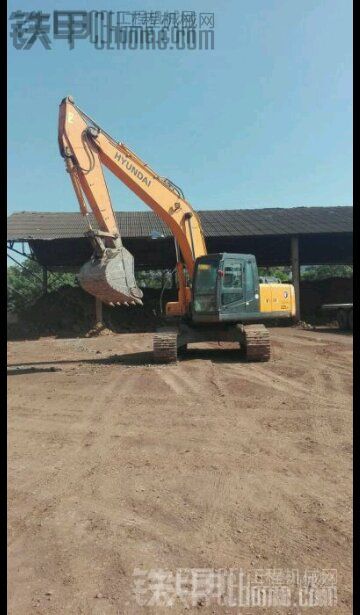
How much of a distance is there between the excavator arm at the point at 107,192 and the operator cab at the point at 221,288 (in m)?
1.00

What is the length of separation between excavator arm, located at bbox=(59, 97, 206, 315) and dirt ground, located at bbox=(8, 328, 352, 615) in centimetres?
320

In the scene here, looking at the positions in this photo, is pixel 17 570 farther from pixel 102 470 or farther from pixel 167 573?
pixel 102 470

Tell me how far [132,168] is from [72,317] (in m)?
14.0

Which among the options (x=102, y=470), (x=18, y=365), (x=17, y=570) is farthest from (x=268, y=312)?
(x=17, y=570)

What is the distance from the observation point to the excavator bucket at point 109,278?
31.9ft

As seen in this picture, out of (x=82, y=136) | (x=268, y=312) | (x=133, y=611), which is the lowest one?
(x=133, y=611)

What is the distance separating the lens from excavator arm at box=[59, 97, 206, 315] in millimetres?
10266

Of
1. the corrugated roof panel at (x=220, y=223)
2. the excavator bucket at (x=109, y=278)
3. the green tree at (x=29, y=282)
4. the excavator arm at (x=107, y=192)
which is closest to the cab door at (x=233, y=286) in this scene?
the excavator arm at (x=107, y=192)

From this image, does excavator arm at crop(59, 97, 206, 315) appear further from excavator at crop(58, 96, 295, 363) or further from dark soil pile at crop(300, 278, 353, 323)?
dark soil pile at crop(300, 278, 353, 323)

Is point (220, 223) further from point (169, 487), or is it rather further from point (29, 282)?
point (29, 282)

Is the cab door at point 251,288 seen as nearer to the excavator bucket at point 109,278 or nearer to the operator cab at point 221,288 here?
the operator cab at point 221,288

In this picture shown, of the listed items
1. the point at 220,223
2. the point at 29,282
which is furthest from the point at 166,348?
the point at 29,282

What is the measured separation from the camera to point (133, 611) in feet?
8.41

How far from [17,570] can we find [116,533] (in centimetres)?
69
